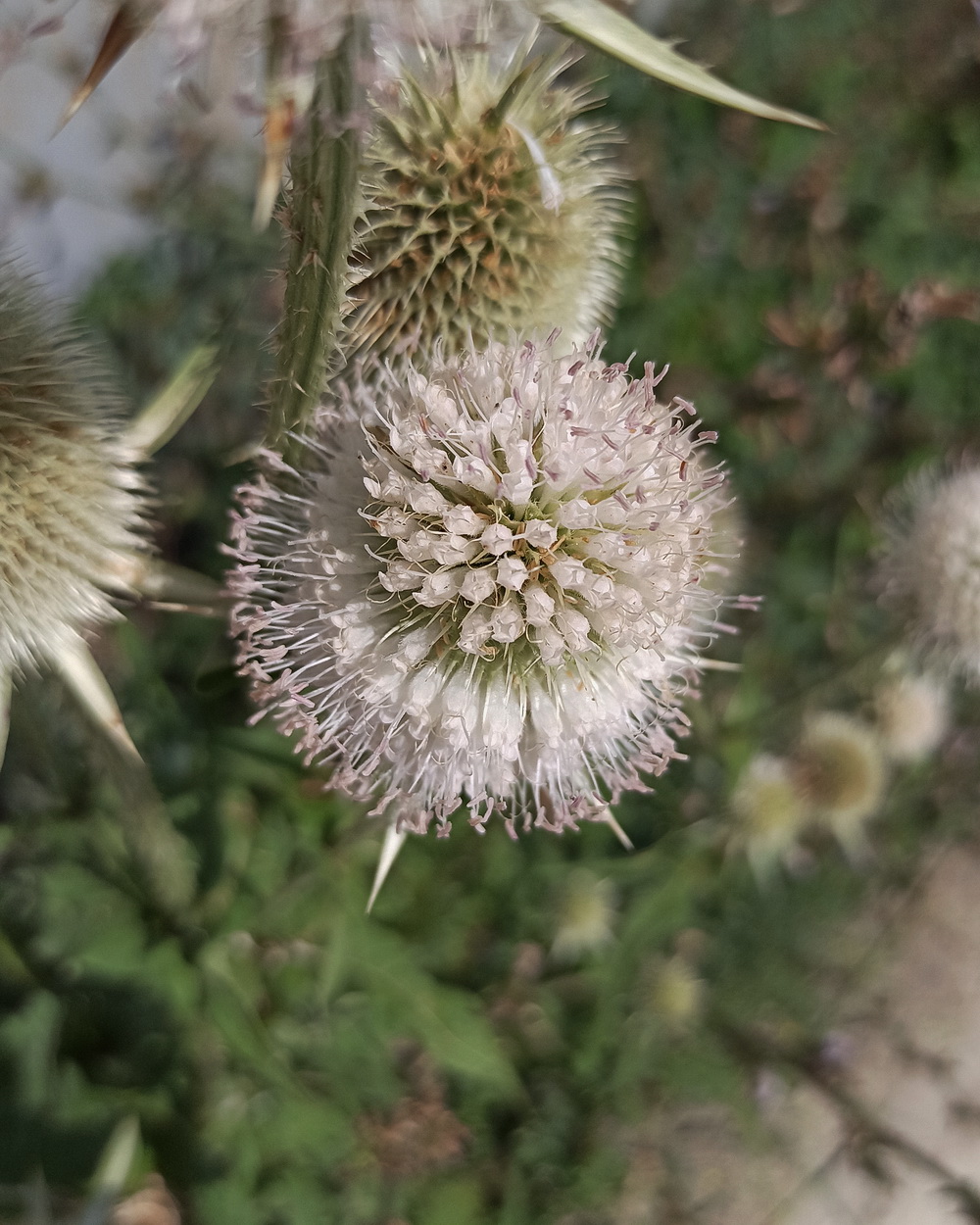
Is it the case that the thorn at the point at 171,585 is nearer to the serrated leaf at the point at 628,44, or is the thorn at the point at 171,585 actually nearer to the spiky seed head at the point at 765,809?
the serrated leaf at the point at 628,44

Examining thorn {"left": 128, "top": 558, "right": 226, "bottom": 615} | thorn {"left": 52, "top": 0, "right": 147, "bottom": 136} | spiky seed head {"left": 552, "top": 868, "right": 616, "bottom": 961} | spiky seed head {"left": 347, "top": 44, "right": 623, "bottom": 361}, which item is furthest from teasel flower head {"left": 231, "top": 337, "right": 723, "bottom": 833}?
spiky seed head {"left": 552, "top": 868, "right": 616, "bottom": 961}

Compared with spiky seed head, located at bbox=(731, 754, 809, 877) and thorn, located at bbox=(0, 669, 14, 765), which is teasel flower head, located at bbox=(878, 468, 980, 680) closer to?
spiky seed head, located at bbox=(731, 754, 809, 877)

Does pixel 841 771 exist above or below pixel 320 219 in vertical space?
below

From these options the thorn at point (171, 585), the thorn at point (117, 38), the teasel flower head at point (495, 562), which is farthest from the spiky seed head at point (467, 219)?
the thorn at point (117, 38)

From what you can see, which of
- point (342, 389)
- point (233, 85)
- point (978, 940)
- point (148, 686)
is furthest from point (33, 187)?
point (978, 940)

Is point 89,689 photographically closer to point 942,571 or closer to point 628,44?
point 628,44

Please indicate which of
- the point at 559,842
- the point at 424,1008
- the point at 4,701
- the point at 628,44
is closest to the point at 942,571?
the point at 559,842
